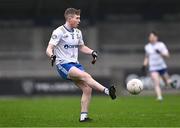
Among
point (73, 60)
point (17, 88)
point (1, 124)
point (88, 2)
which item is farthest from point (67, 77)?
point (88, 2)

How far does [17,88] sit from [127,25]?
1143 cm

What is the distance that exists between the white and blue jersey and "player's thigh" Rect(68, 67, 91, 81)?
0.10 meters

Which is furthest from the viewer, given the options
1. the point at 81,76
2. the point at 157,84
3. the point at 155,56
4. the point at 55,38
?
the point at 155,56

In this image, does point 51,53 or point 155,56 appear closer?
point 51,53

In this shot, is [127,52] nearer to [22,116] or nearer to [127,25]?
[127,25]

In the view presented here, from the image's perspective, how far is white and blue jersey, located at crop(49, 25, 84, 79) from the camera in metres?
12.5

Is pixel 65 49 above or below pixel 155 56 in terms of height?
below

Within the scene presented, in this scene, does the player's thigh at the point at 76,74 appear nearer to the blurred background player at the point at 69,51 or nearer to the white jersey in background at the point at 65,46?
the blurred background player at the point at 69,51

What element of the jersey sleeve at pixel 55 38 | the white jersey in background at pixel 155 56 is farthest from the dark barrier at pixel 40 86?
the jersey sleeve at pixel 55 38

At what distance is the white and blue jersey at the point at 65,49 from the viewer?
492 inches

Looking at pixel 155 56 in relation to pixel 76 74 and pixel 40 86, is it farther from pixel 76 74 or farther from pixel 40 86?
pixel 76 74

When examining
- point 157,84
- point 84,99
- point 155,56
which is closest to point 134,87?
point 84,99

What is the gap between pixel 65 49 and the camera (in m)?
12.6

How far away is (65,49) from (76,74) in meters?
0.62
